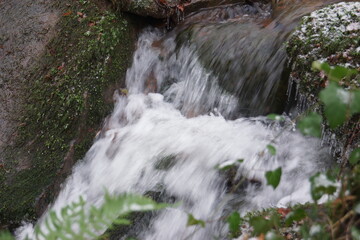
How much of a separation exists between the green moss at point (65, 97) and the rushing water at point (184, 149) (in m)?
0.22

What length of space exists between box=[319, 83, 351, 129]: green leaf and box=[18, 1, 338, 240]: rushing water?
113 cm

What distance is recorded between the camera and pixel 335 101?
5.92ft

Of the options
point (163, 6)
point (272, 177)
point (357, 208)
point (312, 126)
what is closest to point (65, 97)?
point (163, 6)

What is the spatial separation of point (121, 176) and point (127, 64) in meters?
1.90

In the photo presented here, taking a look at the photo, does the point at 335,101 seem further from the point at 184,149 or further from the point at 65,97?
the point at 65,97

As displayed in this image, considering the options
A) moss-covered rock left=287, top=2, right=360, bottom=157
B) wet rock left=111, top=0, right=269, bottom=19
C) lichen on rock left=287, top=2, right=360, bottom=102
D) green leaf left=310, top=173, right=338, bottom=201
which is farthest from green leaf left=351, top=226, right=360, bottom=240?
wet rock left=111, top=0, right=269, bottom=19

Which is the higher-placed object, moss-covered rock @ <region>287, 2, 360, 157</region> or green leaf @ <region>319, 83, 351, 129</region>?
green leaf @ <region>319, 83, 351, 129</region>

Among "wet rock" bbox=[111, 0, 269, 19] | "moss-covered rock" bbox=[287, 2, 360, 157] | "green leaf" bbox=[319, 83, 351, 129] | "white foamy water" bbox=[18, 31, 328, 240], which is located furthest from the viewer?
"wet rock" bbox=[111, 0, 269, 19]

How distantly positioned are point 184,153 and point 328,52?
1.81 meters

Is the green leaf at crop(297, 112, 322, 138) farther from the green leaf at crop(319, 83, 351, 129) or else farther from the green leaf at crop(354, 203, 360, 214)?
the green leaf at crop(354, 203, 360, 214)

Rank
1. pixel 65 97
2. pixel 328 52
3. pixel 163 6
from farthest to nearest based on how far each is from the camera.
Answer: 1. pixel 163 6
2. pixel 65 97
3. pixel 328 52

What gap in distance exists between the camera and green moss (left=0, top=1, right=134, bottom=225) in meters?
4.43

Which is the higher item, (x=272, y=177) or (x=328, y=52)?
(x=272, y=177)

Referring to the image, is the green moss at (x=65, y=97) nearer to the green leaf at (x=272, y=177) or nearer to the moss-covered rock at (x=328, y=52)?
the moss-covered rock at (x=328, y=52)
